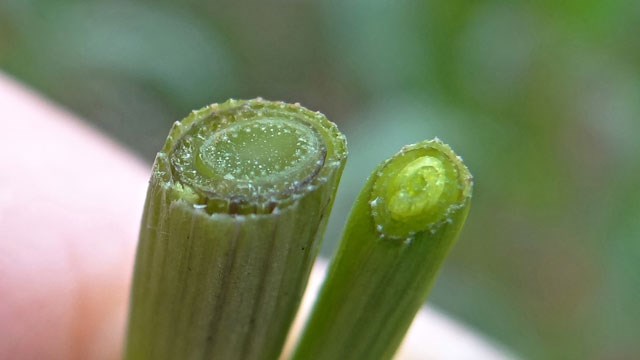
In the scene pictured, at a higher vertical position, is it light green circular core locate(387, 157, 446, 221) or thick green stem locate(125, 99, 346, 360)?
light green circular core locate(387, 157, 446, 221)

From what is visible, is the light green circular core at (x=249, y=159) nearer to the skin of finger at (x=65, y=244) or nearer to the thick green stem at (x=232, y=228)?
the thick green stem at (x=232, y=228)

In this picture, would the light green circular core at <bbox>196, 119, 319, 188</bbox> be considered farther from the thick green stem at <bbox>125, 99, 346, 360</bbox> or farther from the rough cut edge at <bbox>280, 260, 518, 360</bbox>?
the rough cut edge at <bbox>280, 260, 518, 360</bbox>

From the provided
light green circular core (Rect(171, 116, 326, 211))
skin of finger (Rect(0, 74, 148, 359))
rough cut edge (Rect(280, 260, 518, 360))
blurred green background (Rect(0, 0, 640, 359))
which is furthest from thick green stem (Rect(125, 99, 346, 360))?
blurred green background (Rect(0, 0, 640, 359))

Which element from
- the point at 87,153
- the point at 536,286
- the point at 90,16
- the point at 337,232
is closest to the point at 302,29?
the point at 90,16

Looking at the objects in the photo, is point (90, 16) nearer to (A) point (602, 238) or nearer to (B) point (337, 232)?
(B) point (337, 232)

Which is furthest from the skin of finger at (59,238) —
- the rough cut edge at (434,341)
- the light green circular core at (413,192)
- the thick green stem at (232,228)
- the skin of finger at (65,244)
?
the light green circular core at (413,192)

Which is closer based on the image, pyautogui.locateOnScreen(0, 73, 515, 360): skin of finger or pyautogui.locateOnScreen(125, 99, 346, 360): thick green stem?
pyautogui.locateOnScreen(125, 99, 346, 360): thick green stem
